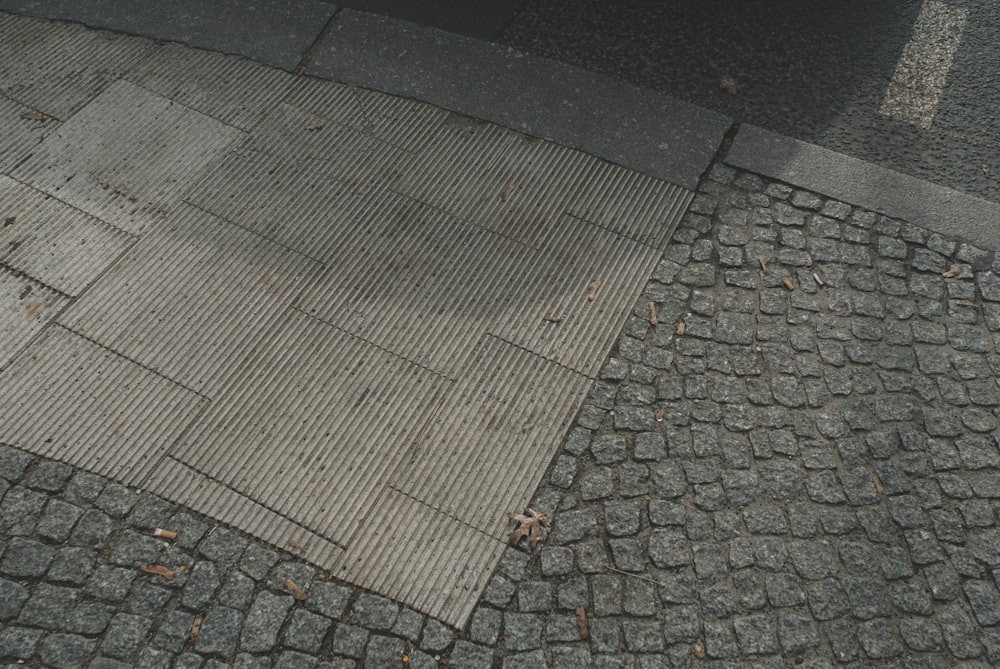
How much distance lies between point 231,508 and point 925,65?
543cm

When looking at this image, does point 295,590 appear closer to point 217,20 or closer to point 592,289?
point 592,289

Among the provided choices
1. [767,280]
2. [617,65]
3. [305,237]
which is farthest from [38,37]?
[767,280]

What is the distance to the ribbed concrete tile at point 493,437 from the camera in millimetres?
3770

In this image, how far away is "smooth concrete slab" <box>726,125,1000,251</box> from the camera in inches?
192

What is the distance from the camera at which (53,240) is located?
4.49m

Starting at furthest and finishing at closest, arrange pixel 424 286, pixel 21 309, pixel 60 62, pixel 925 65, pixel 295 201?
1. pixel 925 65
2. pixel 60 62
3. pixel 295 201
4. pixel 424 286
5. pixel 21 309

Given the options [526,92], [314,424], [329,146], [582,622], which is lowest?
[582,622]

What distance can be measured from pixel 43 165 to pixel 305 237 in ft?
5.59

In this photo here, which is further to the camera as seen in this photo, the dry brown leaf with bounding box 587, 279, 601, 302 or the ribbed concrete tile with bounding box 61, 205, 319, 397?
the dry brown leaf with bounding box 587, 279, 601, 302

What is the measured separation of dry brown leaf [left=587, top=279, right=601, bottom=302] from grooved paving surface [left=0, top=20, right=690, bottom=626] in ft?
0.07

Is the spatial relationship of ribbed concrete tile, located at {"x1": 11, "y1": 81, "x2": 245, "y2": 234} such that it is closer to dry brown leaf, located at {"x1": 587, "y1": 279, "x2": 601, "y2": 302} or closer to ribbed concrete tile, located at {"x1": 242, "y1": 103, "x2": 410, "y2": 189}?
ribbed concrete tile, located at {"x1": 242, "y1": 103, "x2": 410, "y2": 189}

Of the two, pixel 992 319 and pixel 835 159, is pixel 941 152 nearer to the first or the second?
pixel 835 159

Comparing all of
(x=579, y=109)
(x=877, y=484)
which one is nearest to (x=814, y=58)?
(x=579, y=109)

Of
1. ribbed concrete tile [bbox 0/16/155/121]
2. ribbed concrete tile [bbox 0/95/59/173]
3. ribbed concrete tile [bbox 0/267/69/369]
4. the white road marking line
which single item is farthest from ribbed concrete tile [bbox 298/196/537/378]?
the white road marking line
